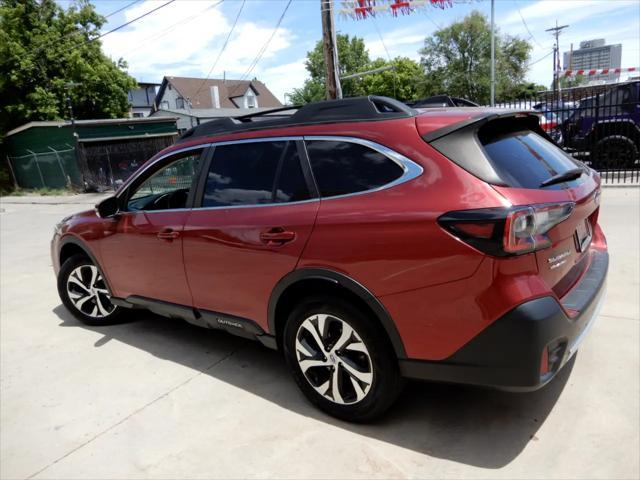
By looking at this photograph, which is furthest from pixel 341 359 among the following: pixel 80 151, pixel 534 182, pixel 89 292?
pixel 80 151

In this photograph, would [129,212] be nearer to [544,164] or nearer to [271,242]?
[271,242]

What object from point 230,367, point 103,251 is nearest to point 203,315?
point 230,367

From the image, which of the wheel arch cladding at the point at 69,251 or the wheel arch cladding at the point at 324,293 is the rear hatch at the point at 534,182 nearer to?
the wheel arch cladding at the point at 324,293

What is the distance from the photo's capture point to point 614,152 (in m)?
11.4

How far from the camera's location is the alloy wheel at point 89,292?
180 inches

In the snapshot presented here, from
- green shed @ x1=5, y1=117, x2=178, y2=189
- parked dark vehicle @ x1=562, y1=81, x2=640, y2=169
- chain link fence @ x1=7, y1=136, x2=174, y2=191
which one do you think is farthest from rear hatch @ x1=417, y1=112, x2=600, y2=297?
green shed @ x1=5, y1=117, x2=178, y2=189

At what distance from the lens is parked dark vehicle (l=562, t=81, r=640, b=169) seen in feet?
36.8

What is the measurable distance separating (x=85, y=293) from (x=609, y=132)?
37.9ft

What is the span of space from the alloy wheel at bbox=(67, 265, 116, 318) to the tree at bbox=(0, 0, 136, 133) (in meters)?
27.7

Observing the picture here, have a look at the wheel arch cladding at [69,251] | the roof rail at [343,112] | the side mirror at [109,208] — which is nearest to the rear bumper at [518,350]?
the roof rail at [343,112]

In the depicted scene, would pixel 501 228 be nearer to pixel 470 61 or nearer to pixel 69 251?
pixel 69 251

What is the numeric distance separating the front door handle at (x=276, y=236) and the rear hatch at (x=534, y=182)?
0.94m

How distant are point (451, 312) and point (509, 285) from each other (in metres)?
0.29

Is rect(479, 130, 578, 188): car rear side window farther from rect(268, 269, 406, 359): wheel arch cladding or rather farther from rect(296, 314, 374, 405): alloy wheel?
rect(296, 314, 374, 405): alloy wheel
